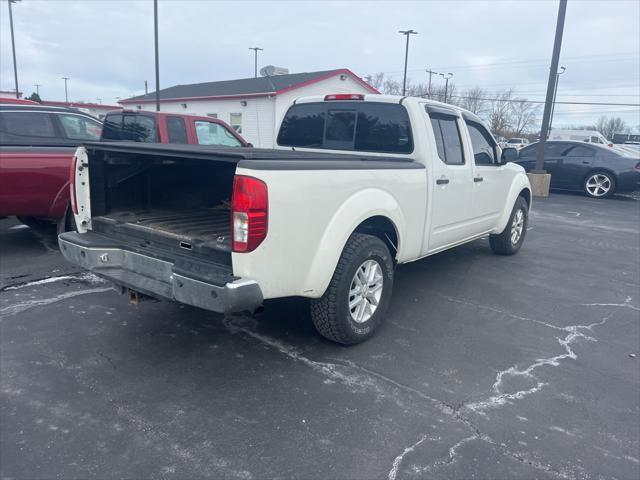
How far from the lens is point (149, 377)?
3.38 meters

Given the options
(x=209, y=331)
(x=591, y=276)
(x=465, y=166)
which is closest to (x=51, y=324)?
(x=209, y=331)

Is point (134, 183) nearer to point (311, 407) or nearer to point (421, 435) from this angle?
point (311, 407)

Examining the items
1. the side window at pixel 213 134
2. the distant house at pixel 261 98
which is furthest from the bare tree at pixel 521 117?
the side window at pixel 213 134

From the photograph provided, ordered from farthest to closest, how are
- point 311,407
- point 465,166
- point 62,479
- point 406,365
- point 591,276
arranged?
point 591,276, point 465,166, point 406,365, point 311,407, point 62,479

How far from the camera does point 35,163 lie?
229 inches

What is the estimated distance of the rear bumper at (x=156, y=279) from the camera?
289 cm

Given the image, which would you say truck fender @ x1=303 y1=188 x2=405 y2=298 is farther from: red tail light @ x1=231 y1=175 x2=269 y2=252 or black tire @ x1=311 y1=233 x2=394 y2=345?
red tail light @ x1=231 y1=175 x2=269 y2=252

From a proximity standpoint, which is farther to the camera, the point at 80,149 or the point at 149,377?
the point at 80,149

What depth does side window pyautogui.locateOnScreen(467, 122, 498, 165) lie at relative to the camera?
5.66m

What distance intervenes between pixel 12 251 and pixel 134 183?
3101 mm

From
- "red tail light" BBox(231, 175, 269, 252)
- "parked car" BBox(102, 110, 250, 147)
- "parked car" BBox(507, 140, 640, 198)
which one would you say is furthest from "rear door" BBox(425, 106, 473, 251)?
"parked car" BBox(507, 140, 640, 198)

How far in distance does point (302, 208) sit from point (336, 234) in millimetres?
411

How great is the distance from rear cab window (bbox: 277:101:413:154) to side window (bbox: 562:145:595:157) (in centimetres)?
1217

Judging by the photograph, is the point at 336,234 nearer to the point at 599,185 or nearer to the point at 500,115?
the point at 599,185
